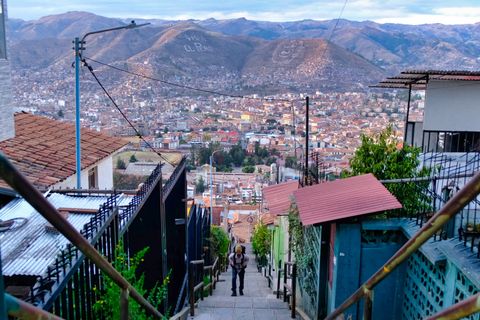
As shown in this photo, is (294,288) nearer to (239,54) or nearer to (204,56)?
(204,56)

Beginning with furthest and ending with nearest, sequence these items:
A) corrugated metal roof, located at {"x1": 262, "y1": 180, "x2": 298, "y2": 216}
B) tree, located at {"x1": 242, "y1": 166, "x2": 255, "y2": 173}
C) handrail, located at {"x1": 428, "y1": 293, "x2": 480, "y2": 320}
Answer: tree, located at {"x1": 242, "y1": 166, "x2": 255, "y2": 173} < corrugated metal roof, located at {"x1": 262, "y1": 180, "x2": 298, "y2": 216} < handrail, located at {"x1": 428, "y1": 293, "x2": 480, "y2": 320}

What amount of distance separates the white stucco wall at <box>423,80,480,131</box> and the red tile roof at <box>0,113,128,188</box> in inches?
357

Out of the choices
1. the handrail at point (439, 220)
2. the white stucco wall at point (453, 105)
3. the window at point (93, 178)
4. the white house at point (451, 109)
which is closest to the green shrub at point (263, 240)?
the white house at point (451, 109)

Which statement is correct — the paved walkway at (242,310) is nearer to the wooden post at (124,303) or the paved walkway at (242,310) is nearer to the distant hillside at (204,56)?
the wooden post at (124,303)

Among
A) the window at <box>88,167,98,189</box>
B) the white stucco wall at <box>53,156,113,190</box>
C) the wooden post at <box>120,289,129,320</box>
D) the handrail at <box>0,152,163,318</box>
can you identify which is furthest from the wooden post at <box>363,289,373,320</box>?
the window at <box>88,167,98,189</box>

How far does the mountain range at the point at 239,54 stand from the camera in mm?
60094

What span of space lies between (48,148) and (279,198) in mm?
6090

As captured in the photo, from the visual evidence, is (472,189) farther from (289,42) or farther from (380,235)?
(289,42)

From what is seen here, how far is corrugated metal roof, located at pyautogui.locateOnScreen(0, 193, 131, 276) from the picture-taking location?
14.8 ft

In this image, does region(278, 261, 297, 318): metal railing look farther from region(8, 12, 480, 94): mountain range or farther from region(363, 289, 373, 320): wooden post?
region(8, 12, 480, 94): mountain range

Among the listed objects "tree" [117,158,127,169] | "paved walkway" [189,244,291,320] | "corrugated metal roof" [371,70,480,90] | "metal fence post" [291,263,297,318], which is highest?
"corrugated metal roof" [371,70,480,90]

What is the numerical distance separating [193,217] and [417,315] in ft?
28.5

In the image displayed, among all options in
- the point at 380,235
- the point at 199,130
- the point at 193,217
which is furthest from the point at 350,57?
the point at 380,235

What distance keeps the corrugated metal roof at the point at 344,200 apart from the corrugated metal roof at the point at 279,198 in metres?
2.20
